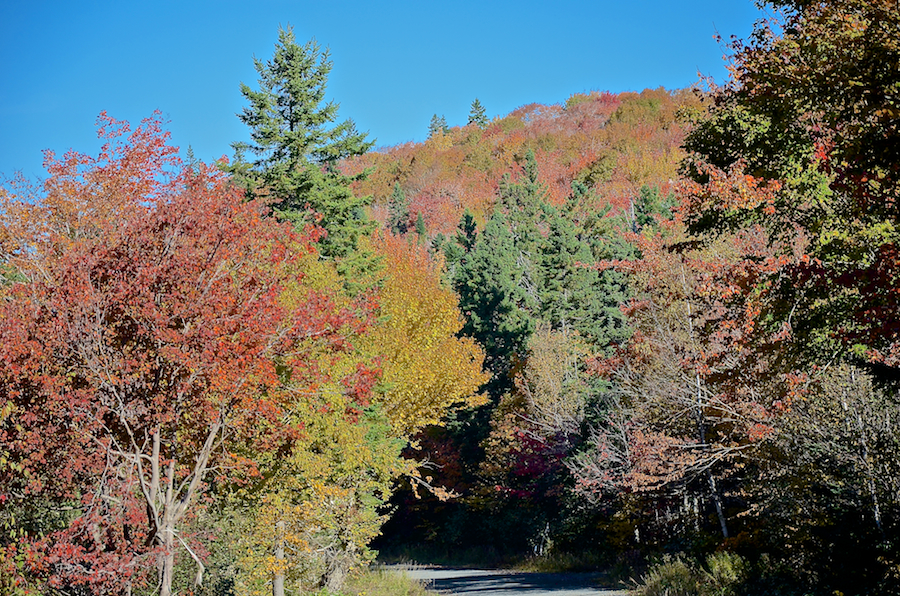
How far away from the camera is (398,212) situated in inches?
3130

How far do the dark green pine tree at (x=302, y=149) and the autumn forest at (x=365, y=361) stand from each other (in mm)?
106

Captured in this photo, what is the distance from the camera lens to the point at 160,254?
39.5 feet

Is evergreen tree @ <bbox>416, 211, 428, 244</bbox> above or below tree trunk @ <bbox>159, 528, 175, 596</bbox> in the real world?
above

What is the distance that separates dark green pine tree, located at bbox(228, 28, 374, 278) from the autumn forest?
0.11 metres

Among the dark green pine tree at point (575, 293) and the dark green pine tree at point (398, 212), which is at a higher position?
the dark green pine tree at point (398, 212)

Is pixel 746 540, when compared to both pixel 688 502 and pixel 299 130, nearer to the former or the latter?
pixel 688 502

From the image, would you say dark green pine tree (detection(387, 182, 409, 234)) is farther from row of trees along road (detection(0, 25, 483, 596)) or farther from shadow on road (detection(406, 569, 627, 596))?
row of trees along road (detection(0, 25, 483, 596))

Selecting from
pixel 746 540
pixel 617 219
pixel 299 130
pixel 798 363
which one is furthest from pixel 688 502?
pixel 617 219

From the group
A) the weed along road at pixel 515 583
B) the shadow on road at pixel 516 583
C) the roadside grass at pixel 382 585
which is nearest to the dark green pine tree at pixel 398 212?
the weed along road at pixel 515 583

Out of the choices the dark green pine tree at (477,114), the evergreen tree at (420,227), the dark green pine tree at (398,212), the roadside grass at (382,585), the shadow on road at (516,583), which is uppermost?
the dark green pine tree at (477,114)

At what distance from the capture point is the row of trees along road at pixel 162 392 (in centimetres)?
1116

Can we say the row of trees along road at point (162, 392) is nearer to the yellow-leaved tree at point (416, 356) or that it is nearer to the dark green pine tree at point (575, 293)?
the yellow-leaved tree at point (416, 356)

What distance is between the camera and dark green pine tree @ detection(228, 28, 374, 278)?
1033 inches

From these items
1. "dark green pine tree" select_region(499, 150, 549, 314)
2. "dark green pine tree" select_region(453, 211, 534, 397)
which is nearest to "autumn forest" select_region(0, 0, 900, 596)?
"dark green pine tree" select_region(453, 211, 534, 397)
